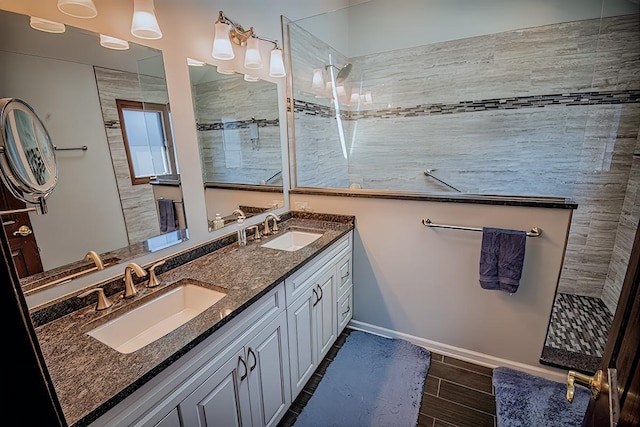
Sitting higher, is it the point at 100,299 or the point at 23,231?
the point at 23,231

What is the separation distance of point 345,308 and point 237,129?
153 centimetres

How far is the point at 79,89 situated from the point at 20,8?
0.86 feet

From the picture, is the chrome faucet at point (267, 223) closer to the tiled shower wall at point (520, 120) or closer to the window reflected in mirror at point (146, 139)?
the tiled shower wall at point (520, 120)

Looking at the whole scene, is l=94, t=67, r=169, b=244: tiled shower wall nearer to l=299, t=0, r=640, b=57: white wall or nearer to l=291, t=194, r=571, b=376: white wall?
l=291, t=194, r=571, b=376: white wall

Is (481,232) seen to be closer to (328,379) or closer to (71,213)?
(328,379)

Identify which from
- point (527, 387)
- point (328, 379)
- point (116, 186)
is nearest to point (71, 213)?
point (116, 186)

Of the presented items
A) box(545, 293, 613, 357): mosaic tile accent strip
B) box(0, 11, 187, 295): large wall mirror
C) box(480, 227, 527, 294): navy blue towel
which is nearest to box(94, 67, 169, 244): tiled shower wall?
box(0, 11, 187, 295): large wall mirror

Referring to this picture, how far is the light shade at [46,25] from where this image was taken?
99cm

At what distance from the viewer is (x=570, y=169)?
98.7 inches

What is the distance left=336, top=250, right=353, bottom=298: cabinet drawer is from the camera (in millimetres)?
2082

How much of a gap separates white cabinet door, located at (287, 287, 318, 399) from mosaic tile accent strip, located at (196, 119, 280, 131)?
3.61ft

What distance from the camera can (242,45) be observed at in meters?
1.82

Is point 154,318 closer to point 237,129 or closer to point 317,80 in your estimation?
point 237,129

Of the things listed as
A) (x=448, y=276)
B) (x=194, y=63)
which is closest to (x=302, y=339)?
(x=448, y=276)
